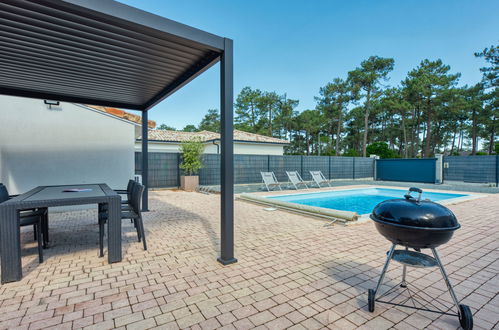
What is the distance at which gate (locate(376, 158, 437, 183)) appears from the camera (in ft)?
45.8

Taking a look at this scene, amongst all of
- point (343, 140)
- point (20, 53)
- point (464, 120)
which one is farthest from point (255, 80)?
point (20, 53)

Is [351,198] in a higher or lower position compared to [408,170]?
lower

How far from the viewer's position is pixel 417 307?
2.15 m

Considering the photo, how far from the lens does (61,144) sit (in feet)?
19.9

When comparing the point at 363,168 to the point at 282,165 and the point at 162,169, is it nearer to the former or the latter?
the point at 282,165

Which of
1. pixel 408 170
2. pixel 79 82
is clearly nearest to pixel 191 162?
pixel 79 82

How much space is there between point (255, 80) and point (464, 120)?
22337 millimetres

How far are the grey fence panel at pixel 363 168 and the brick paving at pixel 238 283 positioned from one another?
41.3 feet

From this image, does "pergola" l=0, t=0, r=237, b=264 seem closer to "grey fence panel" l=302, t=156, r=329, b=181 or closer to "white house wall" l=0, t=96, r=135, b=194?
"white house wall" l=0, t=96, r=135, b=194

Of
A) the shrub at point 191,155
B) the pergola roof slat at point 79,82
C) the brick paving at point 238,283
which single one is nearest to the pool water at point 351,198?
the shrub at point 191,155

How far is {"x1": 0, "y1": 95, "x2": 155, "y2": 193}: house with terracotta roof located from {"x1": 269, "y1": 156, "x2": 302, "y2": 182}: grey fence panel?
8.11 metres

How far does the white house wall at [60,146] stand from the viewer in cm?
560

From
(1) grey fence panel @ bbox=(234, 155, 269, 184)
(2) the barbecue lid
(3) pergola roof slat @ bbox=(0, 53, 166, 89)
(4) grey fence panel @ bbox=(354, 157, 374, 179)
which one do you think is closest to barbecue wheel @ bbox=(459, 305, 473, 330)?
(2) the barbecue lid

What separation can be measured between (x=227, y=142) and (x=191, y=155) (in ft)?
27.1
